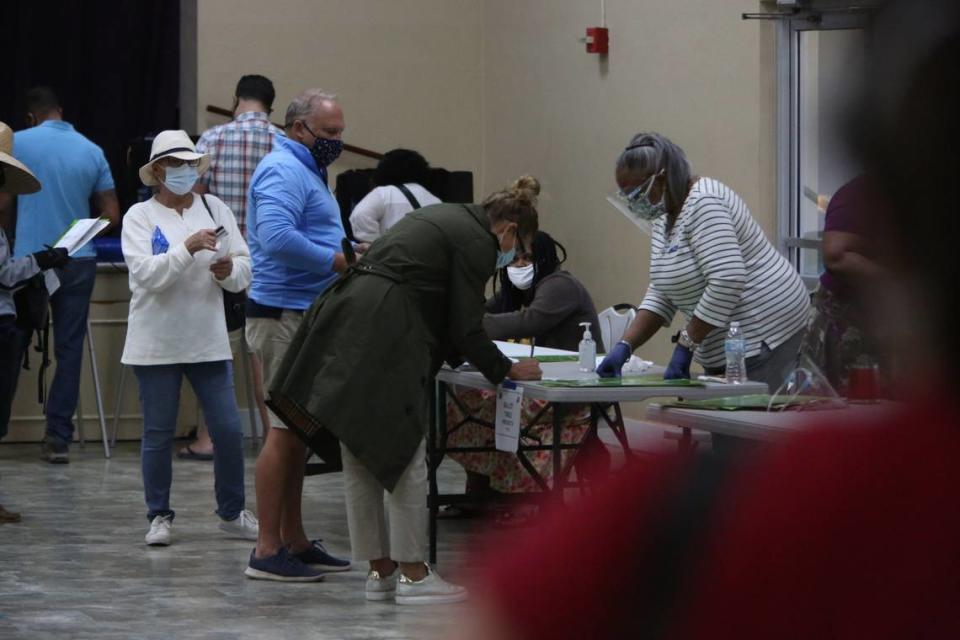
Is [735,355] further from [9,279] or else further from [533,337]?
[9,279]

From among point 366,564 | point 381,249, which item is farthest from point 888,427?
point 366,564

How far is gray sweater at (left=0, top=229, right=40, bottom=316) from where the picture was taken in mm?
5480

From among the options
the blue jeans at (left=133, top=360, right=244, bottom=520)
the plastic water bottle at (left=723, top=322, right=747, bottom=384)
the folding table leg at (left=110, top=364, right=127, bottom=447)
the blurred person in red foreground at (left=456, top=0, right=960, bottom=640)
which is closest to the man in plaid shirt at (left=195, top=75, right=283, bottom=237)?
the folding table leg at (left=110, top=364, right=127, bottom=447)

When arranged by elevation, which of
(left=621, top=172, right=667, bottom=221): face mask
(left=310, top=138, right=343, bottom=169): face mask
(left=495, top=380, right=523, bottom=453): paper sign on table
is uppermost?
(left=310, top=138, right=343, bottom=169): face mask

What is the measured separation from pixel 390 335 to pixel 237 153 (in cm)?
305

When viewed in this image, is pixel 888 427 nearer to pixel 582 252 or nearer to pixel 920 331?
pixel 920 331

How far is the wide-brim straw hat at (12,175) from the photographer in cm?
576

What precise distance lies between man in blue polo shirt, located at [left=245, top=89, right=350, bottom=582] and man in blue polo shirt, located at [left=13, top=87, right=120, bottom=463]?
224 centimetres

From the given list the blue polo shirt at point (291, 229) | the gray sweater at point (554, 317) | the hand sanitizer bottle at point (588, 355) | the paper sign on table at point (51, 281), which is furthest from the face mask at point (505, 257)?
the paper sign on table at point (51, 281)

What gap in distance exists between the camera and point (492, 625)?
52cm

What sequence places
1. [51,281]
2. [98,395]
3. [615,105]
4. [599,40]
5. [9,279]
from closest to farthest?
[9,279] → [51,281] → [98,395] → [615,105] → [599,40]

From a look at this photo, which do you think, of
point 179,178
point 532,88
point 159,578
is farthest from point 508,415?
point 532,88

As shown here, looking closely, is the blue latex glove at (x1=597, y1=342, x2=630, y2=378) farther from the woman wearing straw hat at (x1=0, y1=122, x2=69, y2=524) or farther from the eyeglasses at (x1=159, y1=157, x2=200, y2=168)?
the woman wearing straw hat at (x1=0, y1=122, x2=69, y2=524)

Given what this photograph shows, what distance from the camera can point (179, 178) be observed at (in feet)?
16.7
